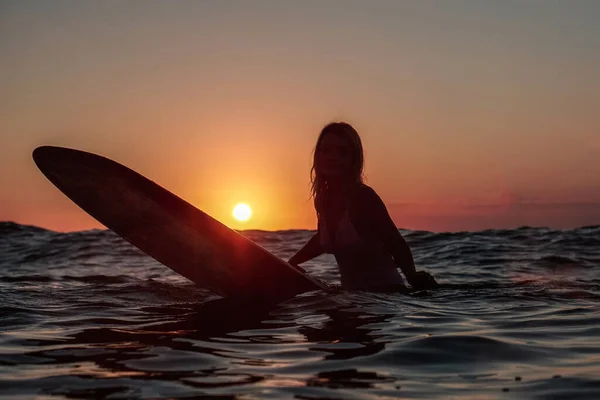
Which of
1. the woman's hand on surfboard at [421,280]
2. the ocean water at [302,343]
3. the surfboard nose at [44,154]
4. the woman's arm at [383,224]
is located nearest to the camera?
the ocean water at [302,343]

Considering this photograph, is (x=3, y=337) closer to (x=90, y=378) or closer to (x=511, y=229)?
(x=90, y=378)

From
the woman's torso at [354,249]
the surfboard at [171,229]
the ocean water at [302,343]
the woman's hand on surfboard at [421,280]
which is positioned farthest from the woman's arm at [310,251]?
the woman's hand on surfboard at [421,280]

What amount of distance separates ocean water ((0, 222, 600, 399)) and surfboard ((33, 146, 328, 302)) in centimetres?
24

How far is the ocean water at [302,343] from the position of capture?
3.25 metres

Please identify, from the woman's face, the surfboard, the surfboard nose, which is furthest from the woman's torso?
the surfboard nose

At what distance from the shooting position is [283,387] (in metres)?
3.23

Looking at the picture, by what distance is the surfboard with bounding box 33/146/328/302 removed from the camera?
243 inches

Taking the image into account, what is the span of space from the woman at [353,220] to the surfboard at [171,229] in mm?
442

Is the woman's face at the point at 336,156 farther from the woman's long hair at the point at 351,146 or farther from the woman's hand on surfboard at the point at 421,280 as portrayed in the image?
the woman's hand on surfboard at the point at 421,280

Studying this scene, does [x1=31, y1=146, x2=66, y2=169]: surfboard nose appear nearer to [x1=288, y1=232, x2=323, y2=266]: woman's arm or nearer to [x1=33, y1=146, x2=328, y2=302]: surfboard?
[x1=33, y1=146, x2=328, y2=302]: surfboard

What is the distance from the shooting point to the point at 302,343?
14.3 feet

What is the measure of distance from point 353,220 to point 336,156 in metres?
0.67

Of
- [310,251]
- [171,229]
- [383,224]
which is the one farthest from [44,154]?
[383,224]

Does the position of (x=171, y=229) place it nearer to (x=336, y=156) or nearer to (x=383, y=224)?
(x=336, y=156)
